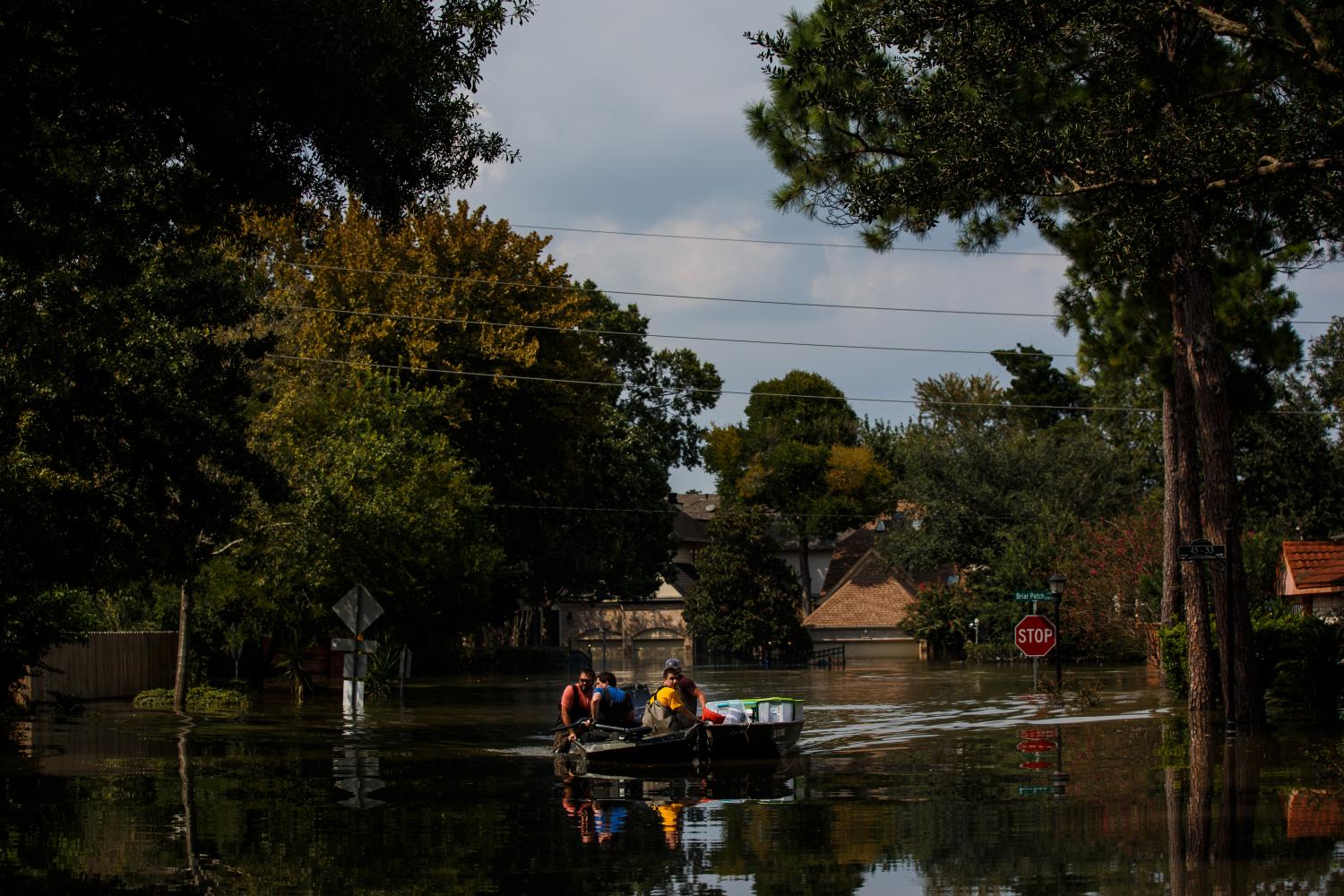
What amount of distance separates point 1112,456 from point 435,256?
1424 inches

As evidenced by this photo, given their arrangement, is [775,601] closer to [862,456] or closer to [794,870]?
[862,456]

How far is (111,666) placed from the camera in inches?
1422

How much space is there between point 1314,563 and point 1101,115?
23.0m

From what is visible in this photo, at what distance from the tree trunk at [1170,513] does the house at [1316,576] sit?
114 inches

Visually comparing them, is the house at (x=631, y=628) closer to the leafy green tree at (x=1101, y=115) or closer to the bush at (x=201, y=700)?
the bush at (x=201, y=700)

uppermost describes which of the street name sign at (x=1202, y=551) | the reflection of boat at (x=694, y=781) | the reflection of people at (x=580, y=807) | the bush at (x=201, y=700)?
the street name sign at (x=1202, y=551)

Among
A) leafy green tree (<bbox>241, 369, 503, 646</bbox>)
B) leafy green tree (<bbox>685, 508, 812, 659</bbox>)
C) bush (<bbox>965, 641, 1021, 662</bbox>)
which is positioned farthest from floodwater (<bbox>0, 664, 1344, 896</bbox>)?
leafy green tree (<bbox>685, 508, 812, 659</bbox>)

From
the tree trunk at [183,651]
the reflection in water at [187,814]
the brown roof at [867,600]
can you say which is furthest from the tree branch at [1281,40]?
the brown roof at [867,600]

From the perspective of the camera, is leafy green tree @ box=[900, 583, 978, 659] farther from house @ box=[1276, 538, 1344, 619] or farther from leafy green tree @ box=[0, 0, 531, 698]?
leafy green tree @ box=[0, 0, 531, 698]

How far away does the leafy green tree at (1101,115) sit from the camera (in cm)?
1408

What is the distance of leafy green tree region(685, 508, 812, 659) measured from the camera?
7494 cm

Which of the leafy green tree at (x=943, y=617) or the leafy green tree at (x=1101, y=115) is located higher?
the leafy green tree at (x=1101, y=115)

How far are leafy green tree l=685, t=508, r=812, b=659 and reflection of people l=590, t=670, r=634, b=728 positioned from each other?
5289 cm

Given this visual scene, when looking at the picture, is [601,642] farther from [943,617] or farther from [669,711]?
[669,711]
